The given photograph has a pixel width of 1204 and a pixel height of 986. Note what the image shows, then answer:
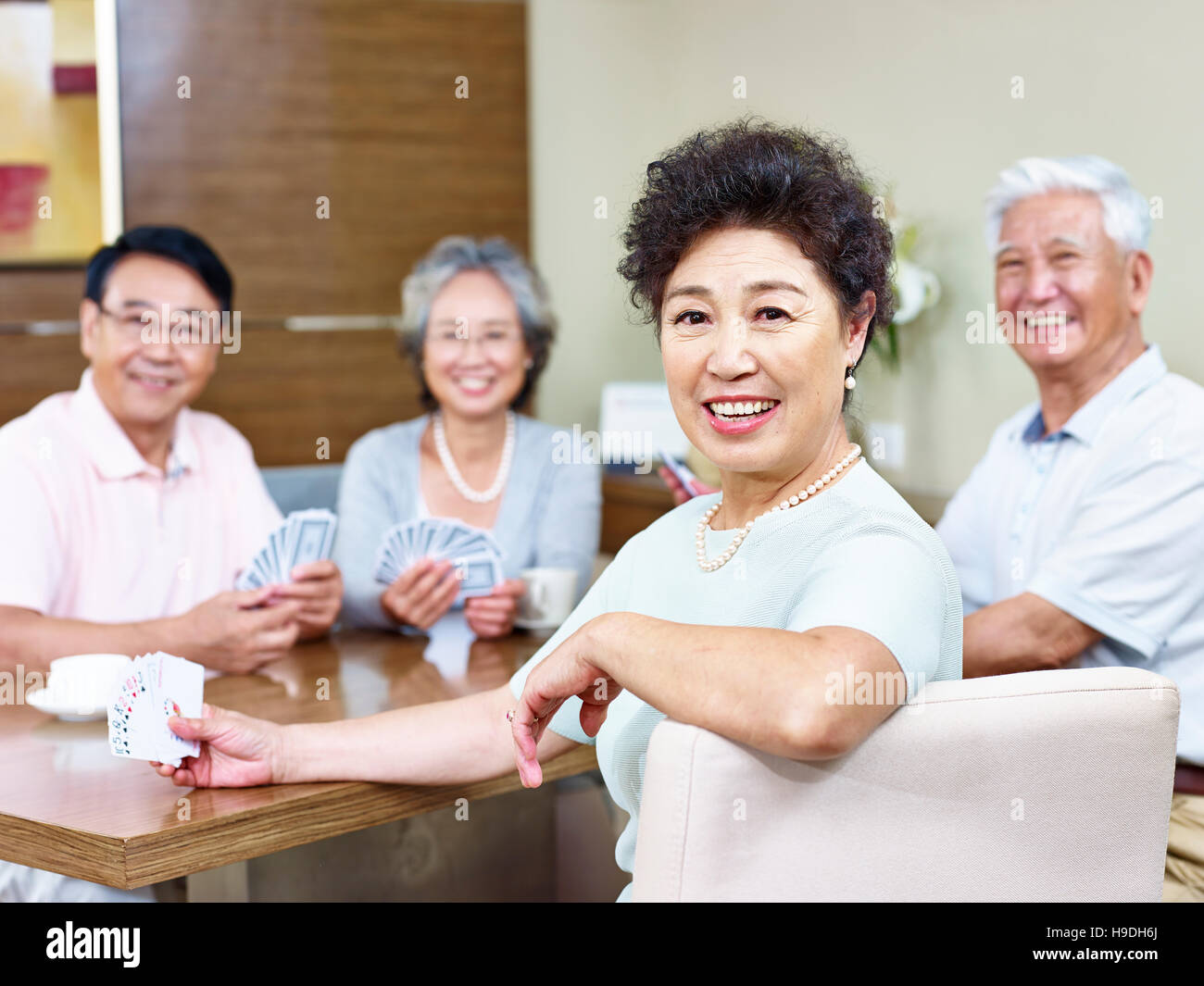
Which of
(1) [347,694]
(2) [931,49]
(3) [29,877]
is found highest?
(2) [931,49]

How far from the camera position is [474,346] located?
2.66 m

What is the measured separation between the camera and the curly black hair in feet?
4.19

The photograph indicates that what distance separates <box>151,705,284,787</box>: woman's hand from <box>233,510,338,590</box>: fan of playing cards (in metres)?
0.61

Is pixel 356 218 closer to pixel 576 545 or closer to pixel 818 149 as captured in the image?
pixel 576 545

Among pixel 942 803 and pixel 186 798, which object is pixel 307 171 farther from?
pixel 942 803

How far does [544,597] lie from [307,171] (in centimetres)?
225

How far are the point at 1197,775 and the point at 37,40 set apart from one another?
11.3 ft

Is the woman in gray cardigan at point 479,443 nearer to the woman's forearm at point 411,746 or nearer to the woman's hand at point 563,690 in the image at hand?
the woman's forearm at point 411,746

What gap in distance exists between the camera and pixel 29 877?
177 cm

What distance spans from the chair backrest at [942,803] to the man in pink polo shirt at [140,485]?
1115mm

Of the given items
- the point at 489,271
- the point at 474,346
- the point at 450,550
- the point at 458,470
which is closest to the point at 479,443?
the point at 458,470

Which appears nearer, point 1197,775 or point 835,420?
point 835,420

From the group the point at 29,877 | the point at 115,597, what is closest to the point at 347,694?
the point at 29,877

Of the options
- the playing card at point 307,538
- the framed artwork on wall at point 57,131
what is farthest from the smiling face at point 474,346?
the framed artwork on wall at point 57,131
